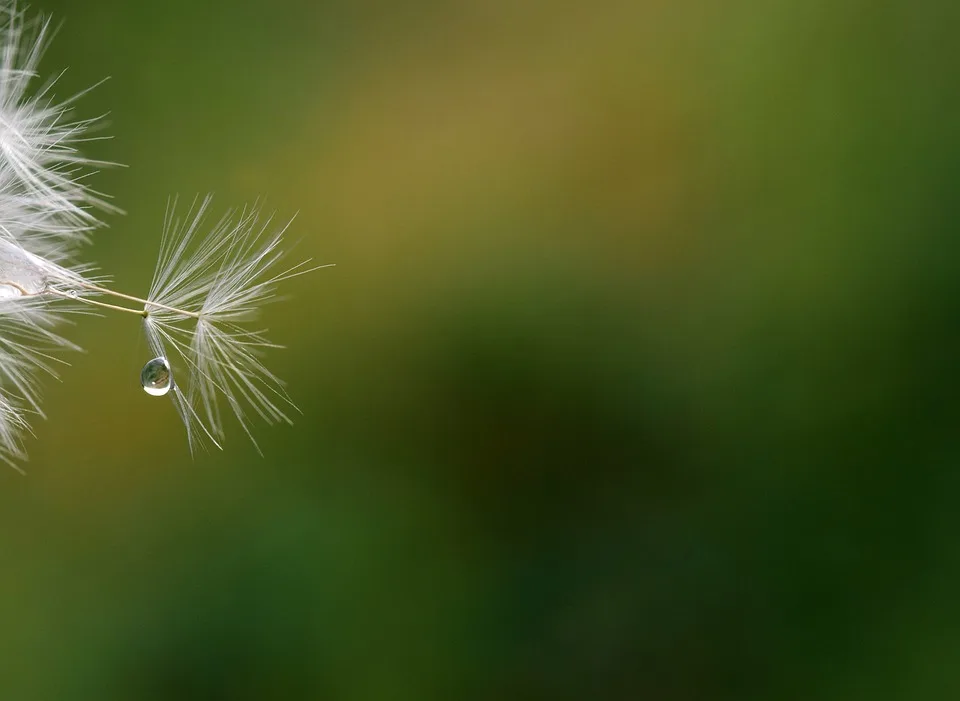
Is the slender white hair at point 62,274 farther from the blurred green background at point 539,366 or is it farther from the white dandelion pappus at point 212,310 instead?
the blurred green background at point 539,366

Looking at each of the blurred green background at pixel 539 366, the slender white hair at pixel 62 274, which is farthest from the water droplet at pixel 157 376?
the blurred green background at pixel 539 366

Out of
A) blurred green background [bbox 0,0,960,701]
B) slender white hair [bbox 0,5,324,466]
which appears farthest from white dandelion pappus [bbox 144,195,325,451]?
blurred green background [bbox 0,0,960,701]

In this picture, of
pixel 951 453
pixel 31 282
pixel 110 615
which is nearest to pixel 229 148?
pixel 110 615

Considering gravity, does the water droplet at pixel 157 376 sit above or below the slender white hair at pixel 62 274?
below

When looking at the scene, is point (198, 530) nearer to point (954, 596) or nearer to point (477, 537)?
point (477, 537)

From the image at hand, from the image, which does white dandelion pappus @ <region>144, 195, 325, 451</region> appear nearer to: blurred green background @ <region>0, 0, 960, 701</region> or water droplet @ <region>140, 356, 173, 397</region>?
water droplet @ <region>140, 356, 173, 397</region>

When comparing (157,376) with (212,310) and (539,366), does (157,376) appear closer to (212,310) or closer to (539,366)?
(212,310)
